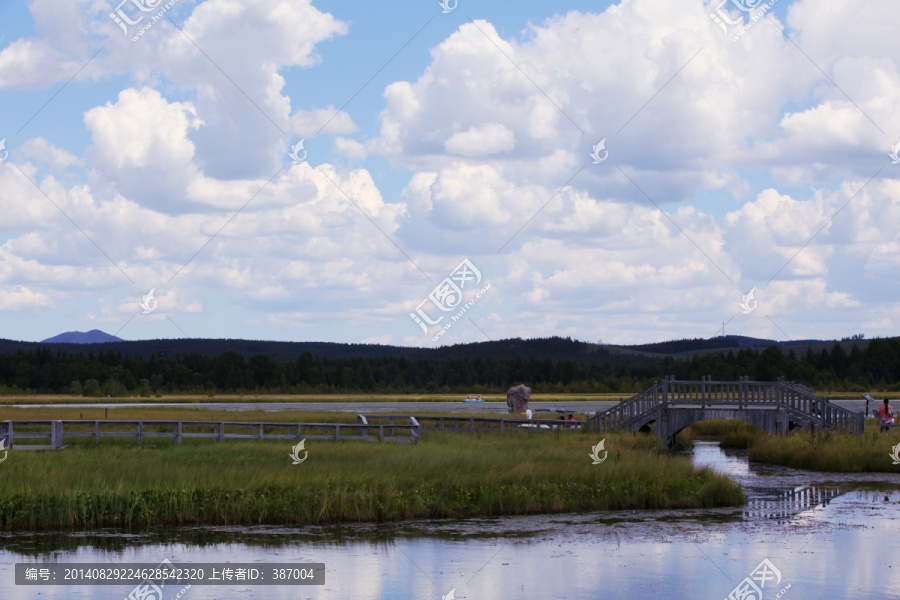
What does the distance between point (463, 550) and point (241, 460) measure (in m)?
11.2

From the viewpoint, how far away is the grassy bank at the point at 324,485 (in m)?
26.1

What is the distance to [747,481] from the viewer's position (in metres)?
36.3

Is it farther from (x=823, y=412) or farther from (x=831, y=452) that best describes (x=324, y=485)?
(x=823, y=412)

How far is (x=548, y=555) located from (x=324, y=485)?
24.3ft

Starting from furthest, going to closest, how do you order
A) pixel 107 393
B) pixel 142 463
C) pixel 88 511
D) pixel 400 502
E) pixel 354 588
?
pixel 107 393 < pixel 142 463 < pixel 400 502 < pixel 88 511 < pixel 354 588

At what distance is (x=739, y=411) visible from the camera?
4556 centimetres

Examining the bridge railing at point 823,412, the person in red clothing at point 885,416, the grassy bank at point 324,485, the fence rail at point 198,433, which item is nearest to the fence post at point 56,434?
the fence rail at point 198,433

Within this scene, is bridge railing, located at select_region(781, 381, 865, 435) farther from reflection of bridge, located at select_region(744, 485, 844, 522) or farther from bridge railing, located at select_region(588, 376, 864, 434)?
reflection of bridge, located at select_region(744, 485, 844, 522)

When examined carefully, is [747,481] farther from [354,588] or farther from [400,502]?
[354,588]

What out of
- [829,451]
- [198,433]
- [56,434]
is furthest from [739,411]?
[56,434]

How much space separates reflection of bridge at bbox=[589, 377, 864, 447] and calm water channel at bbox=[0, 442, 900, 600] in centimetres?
1579

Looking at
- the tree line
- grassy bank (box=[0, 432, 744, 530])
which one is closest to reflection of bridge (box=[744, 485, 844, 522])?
grassy bank (box=[0, 432, 744, 530])

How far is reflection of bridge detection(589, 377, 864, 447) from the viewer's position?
4516 centimetres

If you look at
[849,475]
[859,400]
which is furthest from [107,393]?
[849,475]
